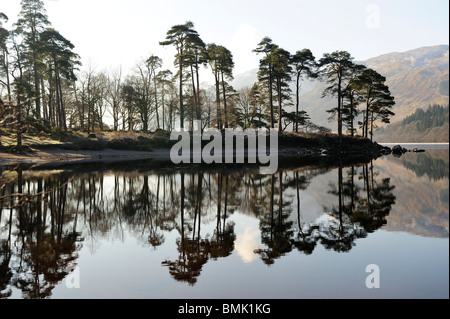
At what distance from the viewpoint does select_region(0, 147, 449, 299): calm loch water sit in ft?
16.4

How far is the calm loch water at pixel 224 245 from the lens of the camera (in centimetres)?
500

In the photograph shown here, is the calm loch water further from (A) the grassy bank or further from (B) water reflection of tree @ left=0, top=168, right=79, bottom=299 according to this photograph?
(A) the grassy bank

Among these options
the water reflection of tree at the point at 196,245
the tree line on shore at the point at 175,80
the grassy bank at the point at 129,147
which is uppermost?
the tree line on shore at the point at 175,80

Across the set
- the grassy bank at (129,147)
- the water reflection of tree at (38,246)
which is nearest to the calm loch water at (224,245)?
the water reflection of tree at (38,246)

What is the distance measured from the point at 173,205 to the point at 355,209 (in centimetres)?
630

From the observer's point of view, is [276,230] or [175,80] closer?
[276,230]

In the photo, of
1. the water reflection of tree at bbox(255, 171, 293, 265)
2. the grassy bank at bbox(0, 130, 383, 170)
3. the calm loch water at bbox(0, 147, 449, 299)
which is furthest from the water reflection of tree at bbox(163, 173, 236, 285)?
the grassy bank at bbox(0, 130, 383, 170)

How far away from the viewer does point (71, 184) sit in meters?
→ 16.1

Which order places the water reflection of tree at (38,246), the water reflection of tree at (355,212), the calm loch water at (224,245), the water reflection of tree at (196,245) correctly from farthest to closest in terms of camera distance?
the water reflection of tree at (355,212)
the water reflection of tree at (196,245)
the water reflection of tree at (38,246)
the calm loch water at (224,245)

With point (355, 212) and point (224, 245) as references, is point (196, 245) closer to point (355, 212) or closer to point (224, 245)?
point (224, 245)

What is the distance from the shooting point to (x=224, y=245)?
23.5 ft

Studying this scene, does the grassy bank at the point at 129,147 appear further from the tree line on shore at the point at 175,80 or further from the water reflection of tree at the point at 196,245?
the water reflection of tree at the point at 196,245

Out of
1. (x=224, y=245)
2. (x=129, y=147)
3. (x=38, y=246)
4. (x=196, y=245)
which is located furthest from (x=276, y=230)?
(x=129, y=147)
